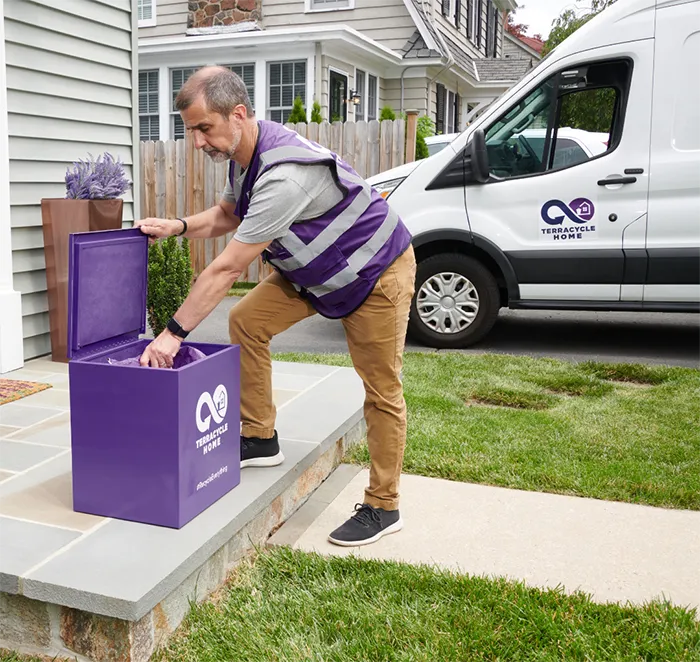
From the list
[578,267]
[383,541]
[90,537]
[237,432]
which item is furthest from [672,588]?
[578,267]

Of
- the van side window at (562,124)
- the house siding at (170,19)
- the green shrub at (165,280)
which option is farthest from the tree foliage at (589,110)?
the house siding at (170,19)

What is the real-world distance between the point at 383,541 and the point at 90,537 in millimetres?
1099

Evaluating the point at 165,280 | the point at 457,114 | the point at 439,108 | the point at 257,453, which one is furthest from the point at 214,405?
the point at 457,114

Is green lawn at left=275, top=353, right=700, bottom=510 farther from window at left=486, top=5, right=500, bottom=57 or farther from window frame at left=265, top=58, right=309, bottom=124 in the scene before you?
window at left=486, top=5, right=500, bottom=57

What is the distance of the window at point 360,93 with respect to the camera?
1609 cm

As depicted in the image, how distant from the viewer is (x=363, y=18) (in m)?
16.4

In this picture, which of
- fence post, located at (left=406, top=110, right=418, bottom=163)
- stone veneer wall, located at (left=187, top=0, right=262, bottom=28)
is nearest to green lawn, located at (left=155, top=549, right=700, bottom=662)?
fence post, located at (left=406, top=110, right=418, bottom=163)

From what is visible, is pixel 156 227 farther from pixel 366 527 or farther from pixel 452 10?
pixel 452 10

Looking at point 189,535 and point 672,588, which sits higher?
point 189,535

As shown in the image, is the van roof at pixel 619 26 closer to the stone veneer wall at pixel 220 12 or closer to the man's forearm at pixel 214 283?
the man's forearm at pixel 214 283

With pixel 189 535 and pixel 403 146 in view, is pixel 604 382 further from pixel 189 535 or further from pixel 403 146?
pixel 403 146

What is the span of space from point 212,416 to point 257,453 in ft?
1.73

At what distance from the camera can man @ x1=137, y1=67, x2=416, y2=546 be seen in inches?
108

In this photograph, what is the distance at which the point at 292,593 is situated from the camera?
8.95 feet
